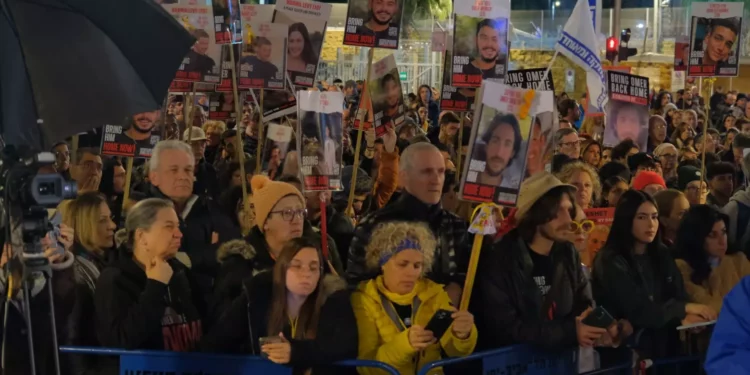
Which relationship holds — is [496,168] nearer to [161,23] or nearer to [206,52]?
[161,23]

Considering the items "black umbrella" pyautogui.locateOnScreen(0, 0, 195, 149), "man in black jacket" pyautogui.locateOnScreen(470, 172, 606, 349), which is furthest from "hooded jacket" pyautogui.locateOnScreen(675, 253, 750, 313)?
"black umbrella" pyautogui.locateOnScreen(0, 0, 195, 149)

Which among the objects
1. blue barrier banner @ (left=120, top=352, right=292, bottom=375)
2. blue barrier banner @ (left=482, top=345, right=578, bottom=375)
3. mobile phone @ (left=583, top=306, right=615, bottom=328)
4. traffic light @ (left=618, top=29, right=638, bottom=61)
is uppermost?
traffic light @ (left=618, top=29, right=638, bottom=61)

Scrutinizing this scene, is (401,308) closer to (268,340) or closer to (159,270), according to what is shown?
(268,340)

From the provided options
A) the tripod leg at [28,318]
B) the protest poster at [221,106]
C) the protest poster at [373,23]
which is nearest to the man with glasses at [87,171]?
the protest poster at [373,23]

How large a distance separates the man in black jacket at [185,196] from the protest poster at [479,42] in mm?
3380

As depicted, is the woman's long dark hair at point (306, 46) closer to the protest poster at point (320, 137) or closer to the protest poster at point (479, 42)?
the protest poster at point (479, 42)

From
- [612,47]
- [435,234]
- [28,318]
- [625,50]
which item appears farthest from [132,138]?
[625,50]

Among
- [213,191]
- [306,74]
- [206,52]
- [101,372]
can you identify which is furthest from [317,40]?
[101,372]

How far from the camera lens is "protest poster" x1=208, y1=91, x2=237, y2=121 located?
13.4m

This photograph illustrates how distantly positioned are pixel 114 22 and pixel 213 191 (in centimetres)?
562

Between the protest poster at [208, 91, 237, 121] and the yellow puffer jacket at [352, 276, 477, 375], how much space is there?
8239 mm

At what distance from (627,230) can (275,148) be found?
4.45 meters

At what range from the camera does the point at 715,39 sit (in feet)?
37.2

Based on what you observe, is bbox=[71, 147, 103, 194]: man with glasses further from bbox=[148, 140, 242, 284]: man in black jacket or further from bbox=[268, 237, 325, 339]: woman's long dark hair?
bbox=[268, 237, 325, 339]: woman's long dark hair
